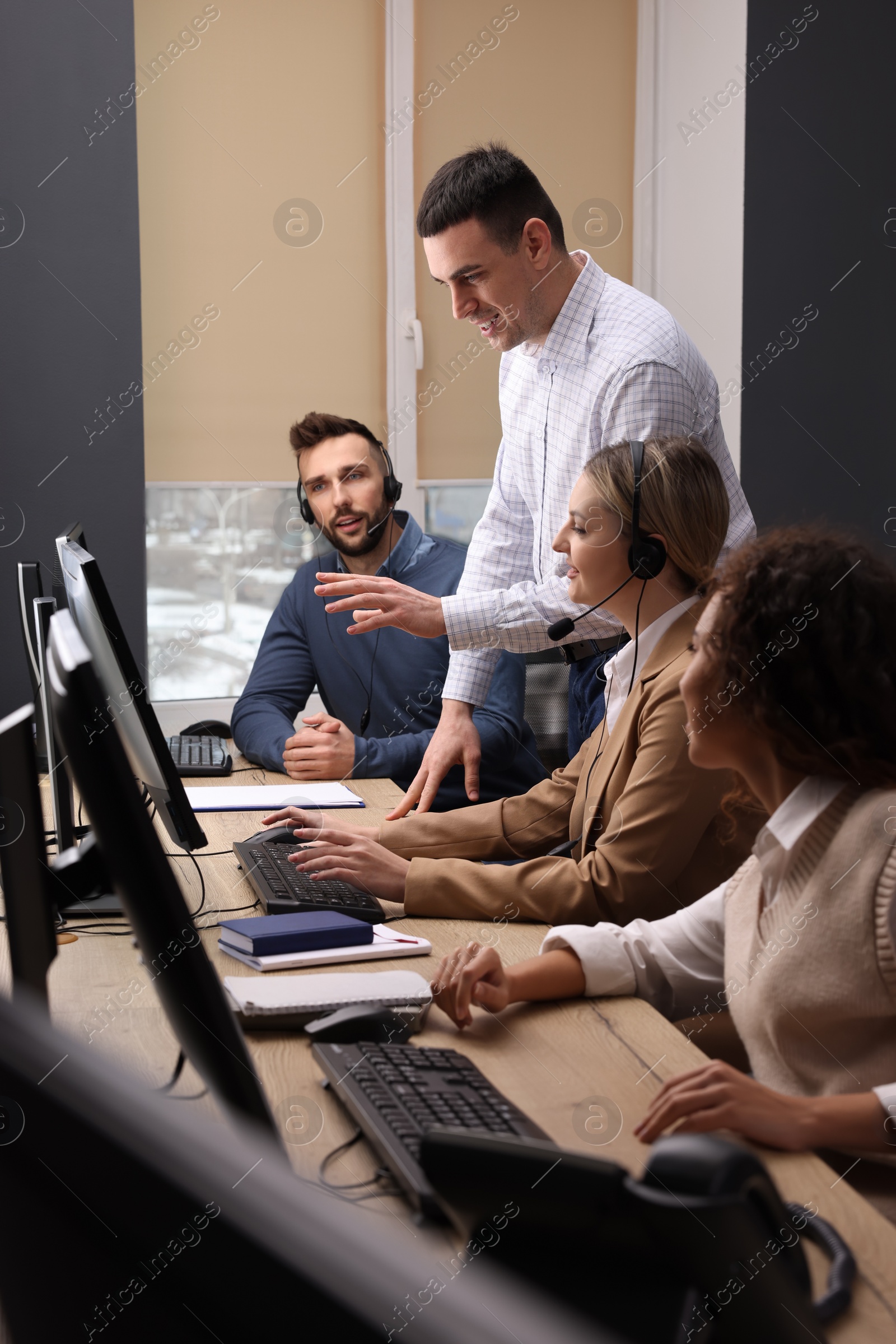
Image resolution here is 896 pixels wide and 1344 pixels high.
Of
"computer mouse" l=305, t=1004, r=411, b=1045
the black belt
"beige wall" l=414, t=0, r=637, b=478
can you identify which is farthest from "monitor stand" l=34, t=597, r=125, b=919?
"beige wall" l=414, t=0, r=637, b=478

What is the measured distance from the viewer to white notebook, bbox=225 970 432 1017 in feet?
3.41

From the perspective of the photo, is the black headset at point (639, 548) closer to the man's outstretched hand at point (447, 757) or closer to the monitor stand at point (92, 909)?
the man's outstretched hand at point (447, 757)

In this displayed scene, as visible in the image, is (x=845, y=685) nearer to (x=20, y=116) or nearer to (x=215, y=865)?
(x=215, y=865)

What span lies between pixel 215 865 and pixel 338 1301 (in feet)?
4.90

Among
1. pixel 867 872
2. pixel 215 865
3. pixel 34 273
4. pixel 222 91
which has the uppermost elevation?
pixel 222 91

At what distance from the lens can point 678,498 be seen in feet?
5.01

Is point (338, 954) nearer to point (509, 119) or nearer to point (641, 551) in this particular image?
point (641, 551)

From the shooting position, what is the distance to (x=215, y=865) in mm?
1622

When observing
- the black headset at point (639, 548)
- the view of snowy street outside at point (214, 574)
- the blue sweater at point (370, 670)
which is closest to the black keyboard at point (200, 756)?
the blue sweater at point (370, 670)

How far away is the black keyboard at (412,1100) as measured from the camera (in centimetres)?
78

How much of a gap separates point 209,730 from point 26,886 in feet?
6.21

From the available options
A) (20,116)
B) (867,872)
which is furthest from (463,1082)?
(20,116)

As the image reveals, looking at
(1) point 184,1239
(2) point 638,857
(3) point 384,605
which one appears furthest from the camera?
(3) point 384,605

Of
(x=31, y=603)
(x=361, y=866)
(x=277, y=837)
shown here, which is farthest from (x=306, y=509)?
(x=361, y=866)
